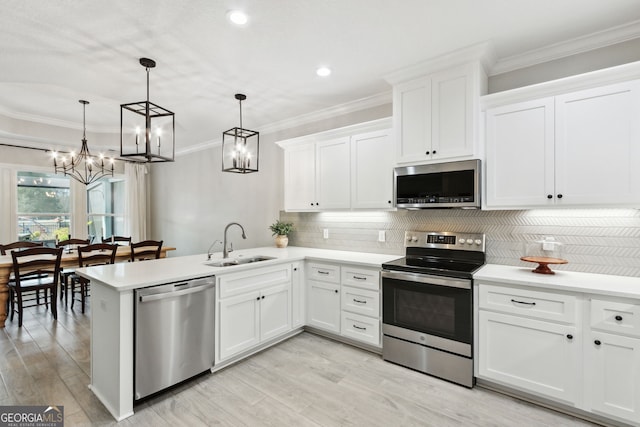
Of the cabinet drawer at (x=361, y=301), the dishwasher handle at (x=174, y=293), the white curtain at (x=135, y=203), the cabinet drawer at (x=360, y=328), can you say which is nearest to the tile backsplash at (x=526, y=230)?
the cabinet drawer at (x=361, y=301)

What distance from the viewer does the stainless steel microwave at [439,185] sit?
256cm

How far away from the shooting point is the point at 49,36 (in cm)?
232

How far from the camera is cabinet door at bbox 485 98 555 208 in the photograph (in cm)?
233

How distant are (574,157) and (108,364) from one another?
144 inches

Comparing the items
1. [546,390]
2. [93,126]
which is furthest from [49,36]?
[546,390]

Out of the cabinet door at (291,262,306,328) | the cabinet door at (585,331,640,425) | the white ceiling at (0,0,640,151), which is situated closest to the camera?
the cabinet door at (585,331,640,425)

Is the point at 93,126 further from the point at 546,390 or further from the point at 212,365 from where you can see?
the point at 546,390

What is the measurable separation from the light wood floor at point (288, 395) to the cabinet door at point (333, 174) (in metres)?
1.62

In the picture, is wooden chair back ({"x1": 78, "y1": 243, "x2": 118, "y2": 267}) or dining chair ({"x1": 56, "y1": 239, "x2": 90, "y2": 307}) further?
dining chair ({"x1": 56, "y1": 239, "x2": 90, "y2": 307})

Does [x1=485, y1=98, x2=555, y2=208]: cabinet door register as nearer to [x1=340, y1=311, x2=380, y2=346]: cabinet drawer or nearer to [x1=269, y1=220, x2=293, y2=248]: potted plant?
[x1=340, y1=311, x2=380, y2=346]: cabinet drawer

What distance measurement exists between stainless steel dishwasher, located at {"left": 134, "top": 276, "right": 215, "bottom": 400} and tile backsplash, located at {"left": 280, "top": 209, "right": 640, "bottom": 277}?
1.86 m

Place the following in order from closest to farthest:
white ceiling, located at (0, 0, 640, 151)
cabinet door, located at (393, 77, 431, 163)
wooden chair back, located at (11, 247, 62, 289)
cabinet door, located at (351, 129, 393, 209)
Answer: white ceiling, located at (0, 0, 640, 151) < cabinet door, located at (393, 77, 431, 163) < cabinet door, located at (351, 129, 393, 209) < wooden chair back, located at (11, 247, 62, 289)

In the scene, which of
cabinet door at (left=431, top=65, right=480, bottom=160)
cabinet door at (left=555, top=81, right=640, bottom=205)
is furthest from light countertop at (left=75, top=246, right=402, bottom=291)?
cabinet door at (left=555, top=81, right=640, bottom=205)

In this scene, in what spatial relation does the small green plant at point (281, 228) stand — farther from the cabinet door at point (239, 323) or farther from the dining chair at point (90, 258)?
the dining chair at point (90, 258)
